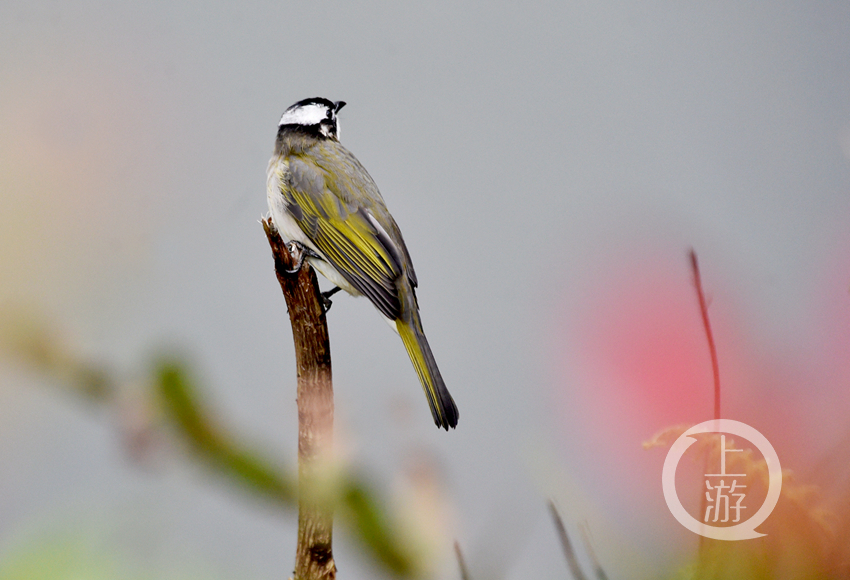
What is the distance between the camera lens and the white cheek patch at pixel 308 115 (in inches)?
59.0

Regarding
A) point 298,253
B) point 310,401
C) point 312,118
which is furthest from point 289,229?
point 310,401

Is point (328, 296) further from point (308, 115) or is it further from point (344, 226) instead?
point (308, 115)

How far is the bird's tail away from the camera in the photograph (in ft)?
3.29

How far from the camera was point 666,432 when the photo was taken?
11.1 inches

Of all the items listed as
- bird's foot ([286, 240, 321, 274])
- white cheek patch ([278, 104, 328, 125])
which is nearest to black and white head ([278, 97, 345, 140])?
white cheek patch ([278, 104, 328, 125])

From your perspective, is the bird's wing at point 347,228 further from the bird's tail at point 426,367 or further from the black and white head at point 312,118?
the black and white head at point 312,118

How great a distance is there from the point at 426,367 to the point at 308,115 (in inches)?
26.9

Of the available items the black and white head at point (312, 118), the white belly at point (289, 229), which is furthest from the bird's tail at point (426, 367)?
the black and white head at point (312, 118)

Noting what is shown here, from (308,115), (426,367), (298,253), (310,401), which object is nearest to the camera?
(310,401)

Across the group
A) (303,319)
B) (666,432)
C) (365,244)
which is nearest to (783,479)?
(666,432)

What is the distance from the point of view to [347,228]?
1278mm

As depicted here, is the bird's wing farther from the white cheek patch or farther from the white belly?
the white cheek patch

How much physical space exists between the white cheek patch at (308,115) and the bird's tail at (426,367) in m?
0.49

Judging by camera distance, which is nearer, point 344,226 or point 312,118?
point 344,226
